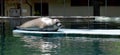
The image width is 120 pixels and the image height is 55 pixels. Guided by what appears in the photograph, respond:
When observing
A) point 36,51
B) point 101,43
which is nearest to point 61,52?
point 36,51

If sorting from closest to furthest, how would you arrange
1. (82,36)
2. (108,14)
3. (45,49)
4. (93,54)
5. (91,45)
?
(93,54) → (45,49) → (91,45) → (82,36) → (108,14)

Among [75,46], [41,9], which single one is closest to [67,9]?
[41,9]

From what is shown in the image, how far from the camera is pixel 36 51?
10.2 meters

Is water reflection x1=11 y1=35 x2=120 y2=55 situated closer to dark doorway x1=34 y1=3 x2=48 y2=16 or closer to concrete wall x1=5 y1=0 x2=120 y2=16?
dark doorway x1=34 y1=3 x2=48 y2=16

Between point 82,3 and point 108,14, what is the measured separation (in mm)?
2245

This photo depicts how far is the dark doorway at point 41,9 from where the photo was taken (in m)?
27.7

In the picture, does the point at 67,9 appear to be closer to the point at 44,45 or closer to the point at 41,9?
the point at 41,9

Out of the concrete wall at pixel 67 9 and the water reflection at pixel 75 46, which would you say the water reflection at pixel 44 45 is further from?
the concrete wall at pixel 67 9

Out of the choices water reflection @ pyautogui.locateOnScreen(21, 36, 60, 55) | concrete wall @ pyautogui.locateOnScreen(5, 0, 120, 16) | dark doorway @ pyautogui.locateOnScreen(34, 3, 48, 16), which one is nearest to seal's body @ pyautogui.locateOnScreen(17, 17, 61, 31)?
water reflection @ pyautogui.locateOnScreen(21, 36, 60, 55)

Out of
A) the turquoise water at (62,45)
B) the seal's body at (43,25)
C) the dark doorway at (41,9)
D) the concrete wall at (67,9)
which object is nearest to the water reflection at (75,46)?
the turquoise water at (62,45)

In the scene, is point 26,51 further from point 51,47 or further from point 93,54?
point 93,54

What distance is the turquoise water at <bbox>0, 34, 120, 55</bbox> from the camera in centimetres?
1010

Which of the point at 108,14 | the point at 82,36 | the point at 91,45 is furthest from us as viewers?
the point at 108,14

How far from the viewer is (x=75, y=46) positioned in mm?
11422
